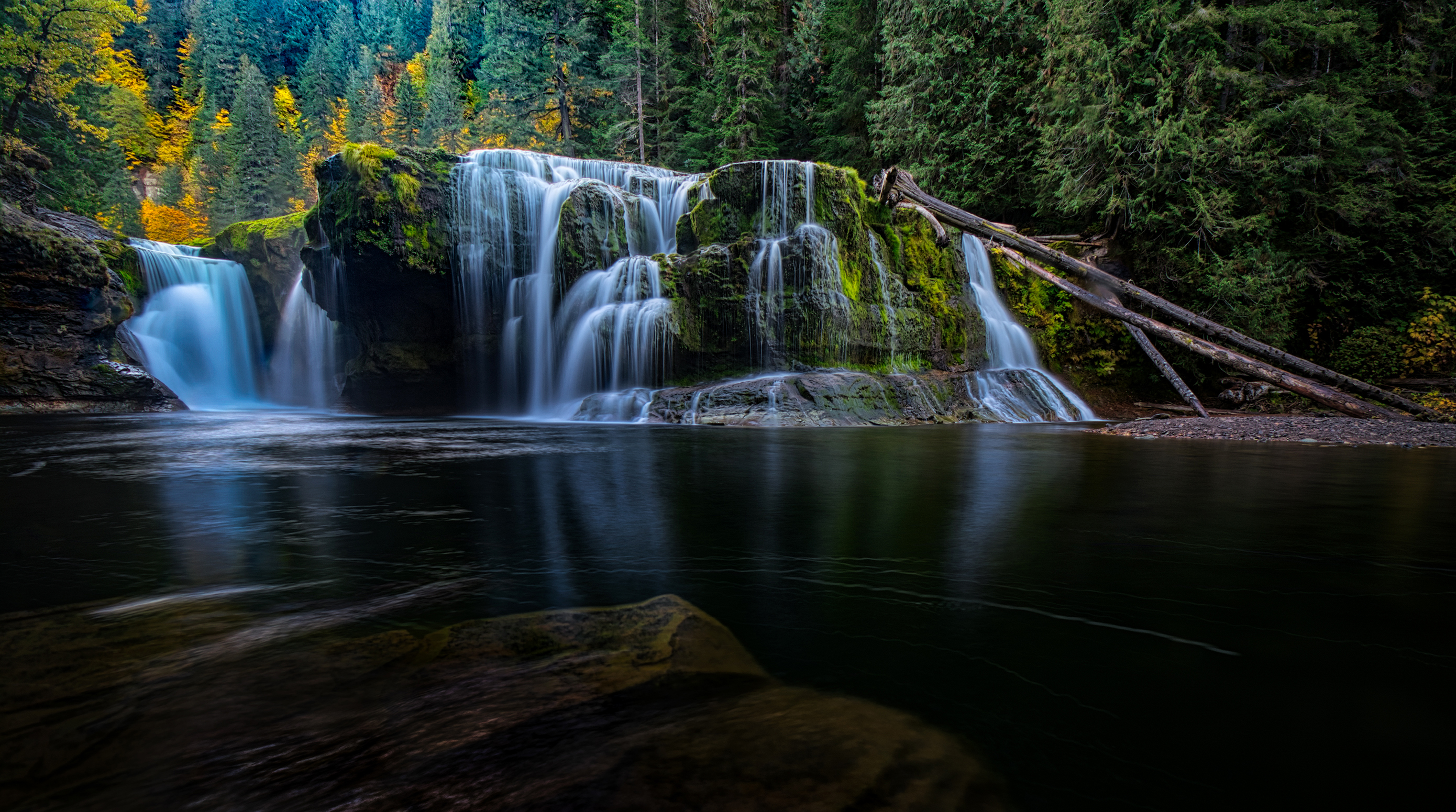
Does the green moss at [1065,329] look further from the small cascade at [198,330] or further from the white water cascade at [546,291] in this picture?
the small cascade at [198,330]

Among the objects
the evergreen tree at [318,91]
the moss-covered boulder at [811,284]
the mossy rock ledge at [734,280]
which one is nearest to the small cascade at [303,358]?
the mossy rock ledge at [734,280]

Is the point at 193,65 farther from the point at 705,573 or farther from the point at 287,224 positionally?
the point at 705,573

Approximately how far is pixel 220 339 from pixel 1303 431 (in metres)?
28.5

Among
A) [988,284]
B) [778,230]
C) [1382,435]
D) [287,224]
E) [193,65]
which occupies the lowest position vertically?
[1382,435]

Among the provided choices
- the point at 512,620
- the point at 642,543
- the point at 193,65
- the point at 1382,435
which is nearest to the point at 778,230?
the point at 1382,435

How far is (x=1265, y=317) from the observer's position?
41.1 feet

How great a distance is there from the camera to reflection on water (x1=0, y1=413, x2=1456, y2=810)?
123cm

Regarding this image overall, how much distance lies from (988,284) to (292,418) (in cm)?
1774

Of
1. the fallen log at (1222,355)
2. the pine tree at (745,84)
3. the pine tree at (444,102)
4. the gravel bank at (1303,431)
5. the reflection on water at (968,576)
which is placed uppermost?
the pine tree at (444,102)

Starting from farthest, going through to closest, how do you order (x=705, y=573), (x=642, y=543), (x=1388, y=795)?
(x=642, y=543), (x=705, y=573), (x=1388, y=795)

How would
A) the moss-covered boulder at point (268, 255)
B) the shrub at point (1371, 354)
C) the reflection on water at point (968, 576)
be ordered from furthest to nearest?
the moss-covered boulder at point (268, 255), the shrub at point (1371, 354), the reflection on water at point (968, 576)

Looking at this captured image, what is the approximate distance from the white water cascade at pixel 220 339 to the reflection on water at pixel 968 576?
1717 cm

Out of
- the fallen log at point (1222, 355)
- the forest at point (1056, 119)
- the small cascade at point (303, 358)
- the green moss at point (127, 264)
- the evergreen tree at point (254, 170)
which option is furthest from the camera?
the evergreen tree at point (254, 170)

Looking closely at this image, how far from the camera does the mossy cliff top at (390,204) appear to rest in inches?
546
